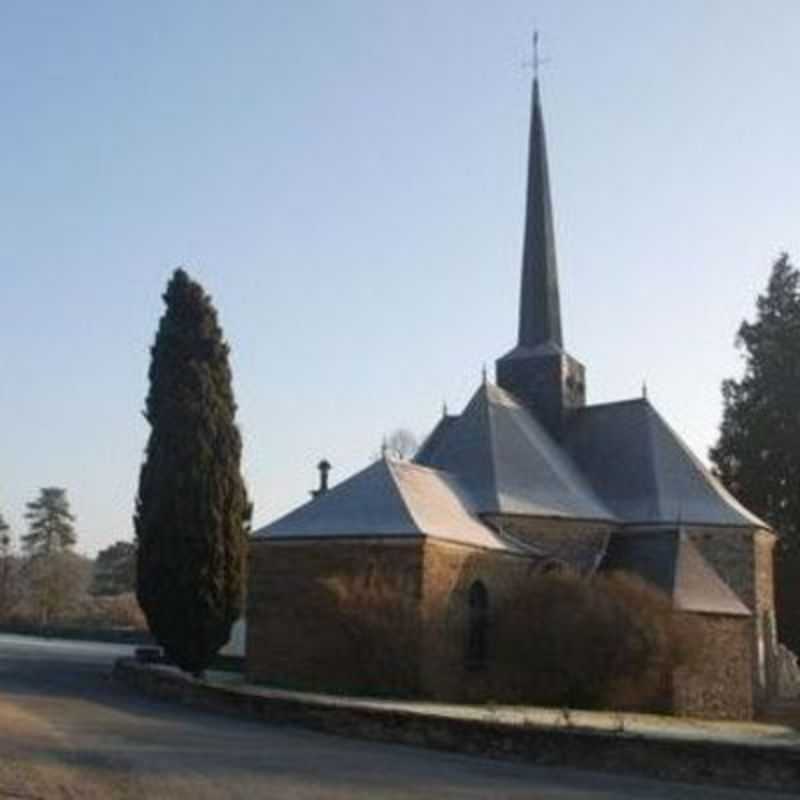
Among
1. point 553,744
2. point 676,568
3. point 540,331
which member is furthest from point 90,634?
point 553,744

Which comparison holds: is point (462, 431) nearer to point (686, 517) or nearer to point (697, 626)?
point (686, 517)

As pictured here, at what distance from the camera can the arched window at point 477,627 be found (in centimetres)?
2784

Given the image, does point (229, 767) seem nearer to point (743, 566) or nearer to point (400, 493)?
point (400, 493)

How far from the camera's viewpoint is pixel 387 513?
2722 cm

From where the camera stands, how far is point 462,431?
3338cm

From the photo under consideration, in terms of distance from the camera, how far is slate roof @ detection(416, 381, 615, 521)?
1220 inches

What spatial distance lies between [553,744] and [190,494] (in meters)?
12.8

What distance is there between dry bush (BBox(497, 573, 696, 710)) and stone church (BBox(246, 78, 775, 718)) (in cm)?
73

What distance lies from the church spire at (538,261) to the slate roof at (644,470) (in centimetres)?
314

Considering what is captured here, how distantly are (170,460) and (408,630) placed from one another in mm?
5974

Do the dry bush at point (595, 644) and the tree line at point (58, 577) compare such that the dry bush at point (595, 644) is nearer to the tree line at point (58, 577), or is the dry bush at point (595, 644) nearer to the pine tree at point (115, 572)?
the tree line at point (58, 577)

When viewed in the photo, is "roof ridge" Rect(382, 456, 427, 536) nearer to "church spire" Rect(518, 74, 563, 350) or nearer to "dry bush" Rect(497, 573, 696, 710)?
"dry bush" Rect(497, 573, 696, 710)

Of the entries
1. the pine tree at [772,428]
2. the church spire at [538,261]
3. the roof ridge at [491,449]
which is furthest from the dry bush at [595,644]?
the pine tree at [772,428]

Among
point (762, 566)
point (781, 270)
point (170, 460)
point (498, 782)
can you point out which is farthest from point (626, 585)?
point (781, 270)
